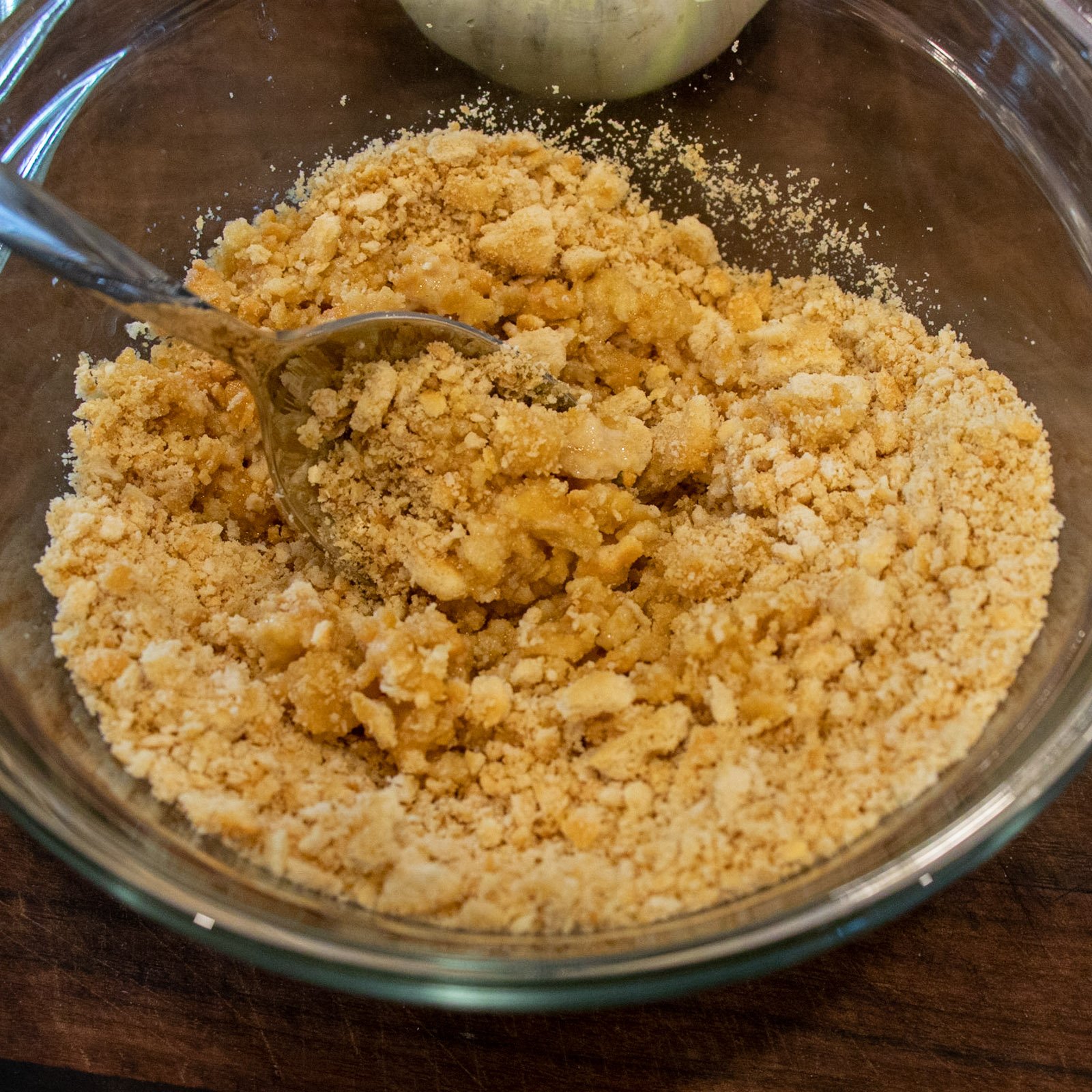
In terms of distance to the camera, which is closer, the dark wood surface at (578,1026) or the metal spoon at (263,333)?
the metal spoon at (263,333)

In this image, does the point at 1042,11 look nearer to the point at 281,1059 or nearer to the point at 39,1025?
the point at 281,1059

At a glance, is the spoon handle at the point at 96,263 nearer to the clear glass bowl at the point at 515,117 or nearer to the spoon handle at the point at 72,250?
the spoon handle at the point at 72,250

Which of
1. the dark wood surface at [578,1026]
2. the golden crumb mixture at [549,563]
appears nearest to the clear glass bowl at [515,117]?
the golden crumb mixture at [549,563]

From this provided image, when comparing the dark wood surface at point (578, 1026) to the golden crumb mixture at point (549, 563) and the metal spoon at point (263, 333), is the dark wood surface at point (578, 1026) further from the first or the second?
the metal spoon at point (263, 333)

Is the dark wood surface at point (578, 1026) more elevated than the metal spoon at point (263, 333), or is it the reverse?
the metal spoon at point (263, 333)

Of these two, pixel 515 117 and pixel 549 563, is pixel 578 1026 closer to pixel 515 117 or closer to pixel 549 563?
pixel 549 563

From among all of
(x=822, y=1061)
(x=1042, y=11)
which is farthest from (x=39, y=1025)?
(x=1042, y=11)

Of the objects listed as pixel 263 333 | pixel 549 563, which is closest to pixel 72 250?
pixel 263 333
